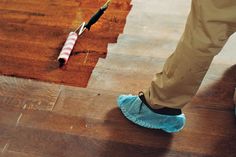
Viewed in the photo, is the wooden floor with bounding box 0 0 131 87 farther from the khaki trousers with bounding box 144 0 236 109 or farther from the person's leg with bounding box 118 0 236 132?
the khaki trousers with bounding box 144 0 236 109

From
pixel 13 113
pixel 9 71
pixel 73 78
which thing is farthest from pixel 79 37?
pixel 13 113

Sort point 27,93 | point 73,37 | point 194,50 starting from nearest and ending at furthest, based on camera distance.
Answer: point 194,50, point 27,93, point 73,37

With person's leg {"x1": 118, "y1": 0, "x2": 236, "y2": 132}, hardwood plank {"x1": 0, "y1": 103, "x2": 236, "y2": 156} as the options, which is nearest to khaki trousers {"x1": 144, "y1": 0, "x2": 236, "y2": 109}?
person's leg {"x1": 118, "y1": 0, "x2": 236, "y2": 132}

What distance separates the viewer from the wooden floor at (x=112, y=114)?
1.13 m

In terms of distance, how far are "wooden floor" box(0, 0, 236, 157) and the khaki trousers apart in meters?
0.19

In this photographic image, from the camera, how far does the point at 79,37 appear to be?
5.03 ft

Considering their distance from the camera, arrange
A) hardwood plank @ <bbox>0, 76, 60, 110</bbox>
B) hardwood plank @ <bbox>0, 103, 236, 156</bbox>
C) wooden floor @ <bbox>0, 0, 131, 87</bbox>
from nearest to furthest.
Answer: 1. hardwood plank @ <bbox>0, 103, 236, 156</bbox>
2. hardwood plank @ <bbox>0, 76, 60, 110</bbox>
3. wooden floor @ <bbox>0, 0, 131, 87</bbox>

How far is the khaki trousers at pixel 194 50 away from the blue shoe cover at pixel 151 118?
0.08 m

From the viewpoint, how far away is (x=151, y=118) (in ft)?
3.79

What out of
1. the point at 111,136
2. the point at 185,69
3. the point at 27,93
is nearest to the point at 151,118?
the point at 111,136

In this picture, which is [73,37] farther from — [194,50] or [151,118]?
[194,50]

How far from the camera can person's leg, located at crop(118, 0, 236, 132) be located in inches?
29.6

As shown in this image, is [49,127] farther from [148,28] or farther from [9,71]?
[148,28]

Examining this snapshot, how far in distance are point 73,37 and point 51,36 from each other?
14 centimetres
